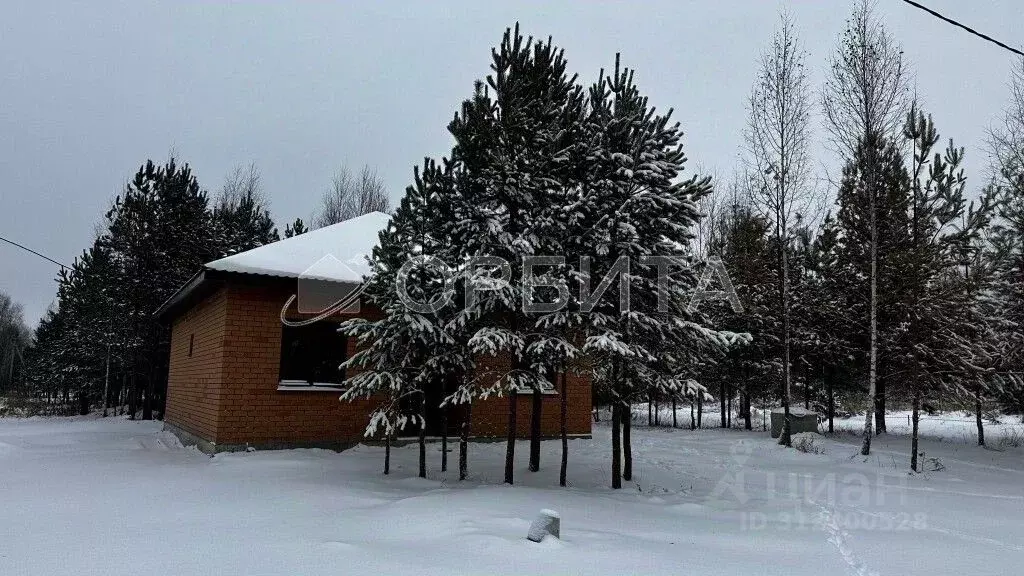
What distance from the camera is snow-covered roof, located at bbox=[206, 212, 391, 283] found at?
33.2 feet

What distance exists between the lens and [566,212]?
7.93m

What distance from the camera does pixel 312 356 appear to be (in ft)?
35.9

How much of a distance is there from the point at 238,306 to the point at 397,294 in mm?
4210

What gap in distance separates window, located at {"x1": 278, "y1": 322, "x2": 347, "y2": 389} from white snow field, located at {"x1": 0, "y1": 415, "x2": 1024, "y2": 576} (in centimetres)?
137

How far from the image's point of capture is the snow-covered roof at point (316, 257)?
33.2 ft

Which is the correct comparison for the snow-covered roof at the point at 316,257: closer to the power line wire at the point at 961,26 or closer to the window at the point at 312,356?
the window at the point at 312,356

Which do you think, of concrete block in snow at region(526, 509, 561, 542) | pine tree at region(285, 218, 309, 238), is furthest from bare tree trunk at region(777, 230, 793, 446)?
pine tree at region(285, 218, 309, 238)

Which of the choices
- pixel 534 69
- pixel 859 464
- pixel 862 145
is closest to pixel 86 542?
pixel 534 69

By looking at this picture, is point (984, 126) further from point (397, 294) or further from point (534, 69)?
point (397, 294)

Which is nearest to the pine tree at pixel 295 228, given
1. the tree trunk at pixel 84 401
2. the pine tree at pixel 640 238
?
the tree trunk at pixel 84 401

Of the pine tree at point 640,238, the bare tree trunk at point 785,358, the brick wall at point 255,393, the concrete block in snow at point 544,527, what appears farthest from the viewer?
the bare tree trunk at point 785,358

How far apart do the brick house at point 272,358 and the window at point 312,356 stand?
0.06ft

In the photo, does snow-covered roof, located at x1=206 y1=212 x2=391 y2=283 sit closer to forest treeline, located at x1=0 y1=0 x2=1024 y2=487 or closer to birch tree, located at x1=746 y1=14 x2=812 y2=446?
forest treeline, located at x1=0 y1=0 x2=1024 y2=487

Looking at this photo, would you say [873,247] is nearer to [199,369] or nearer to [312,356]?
[312,356]
